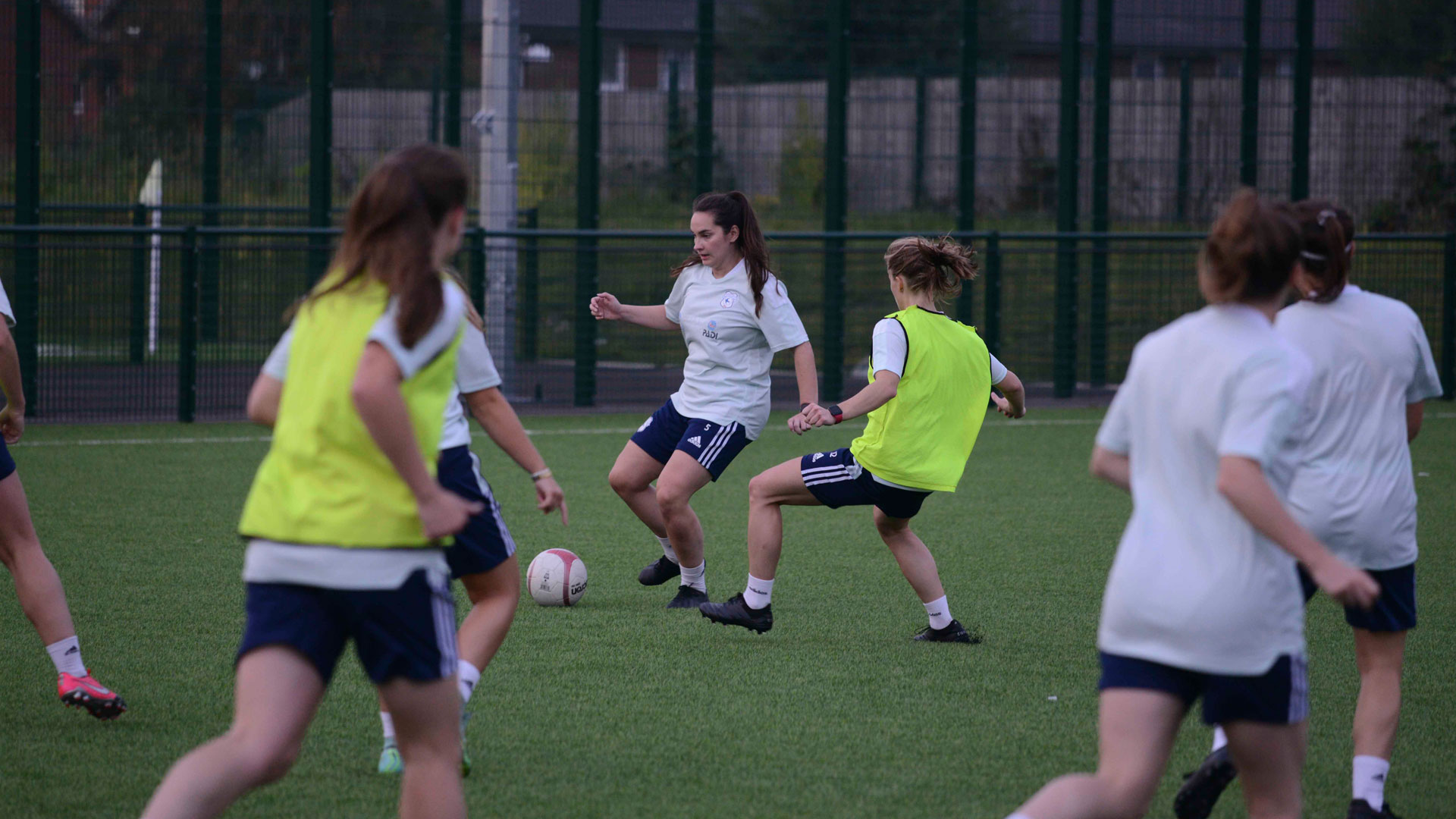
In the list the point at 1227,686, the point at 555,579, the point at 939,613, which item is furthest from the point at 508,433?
the point at 555,579

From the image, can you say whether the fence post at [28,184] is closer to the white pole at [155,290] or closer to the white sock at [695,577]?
the white pole at [155,290]

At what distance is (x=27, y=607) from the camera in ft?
14.4

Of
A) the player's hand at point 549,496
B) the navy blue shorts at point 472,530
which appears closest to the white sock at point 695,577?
the navy blue shorts at point 472,530

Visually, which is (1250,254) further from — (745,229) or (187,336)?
(187,336)

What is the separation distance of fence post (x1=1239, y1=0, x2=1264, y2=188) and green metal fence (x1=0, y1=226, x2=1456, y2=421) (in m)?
1.46

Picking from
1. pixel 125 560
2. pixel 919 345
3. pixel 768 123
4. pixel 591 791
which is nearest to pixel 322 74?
pixel 768 123

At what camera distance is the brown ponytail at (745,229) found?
6.10 meters

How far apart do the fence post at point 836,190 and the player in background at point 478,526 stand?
1056cm

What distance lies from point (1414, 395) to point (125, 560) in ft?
18.3

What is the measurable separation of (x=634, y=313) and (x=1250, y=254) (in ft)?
13.4

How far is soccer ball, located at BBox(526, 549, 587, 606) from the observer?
20.2 feet

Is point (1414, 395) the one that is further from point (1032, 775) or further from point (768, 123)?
point (768, 123)

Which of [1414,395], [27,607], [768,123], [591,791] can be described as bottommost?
[591,791]

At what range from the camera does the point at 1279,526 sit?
2.44 metres
